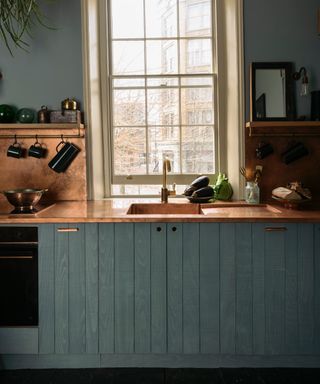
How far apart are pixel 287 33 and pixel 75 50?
1.52m

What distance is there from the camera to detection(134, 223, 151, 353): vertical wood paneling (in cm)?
291

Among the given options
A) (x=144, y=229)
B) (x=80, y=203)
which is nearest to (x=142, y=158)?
(x=80, y=203)

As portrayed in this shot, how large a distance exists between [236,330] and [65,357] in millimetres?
1054

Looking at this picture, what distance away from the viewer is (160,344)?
295 cm

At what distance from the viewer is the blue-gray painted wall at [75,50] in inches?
137

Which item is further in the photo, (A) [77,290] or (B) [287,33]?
(B) [287,33]

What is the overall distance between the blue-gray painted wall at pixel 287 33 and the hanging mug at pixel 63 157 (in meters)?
1.45

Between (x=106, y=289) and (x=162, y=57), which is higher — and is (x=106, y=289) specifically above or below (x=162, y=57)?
below

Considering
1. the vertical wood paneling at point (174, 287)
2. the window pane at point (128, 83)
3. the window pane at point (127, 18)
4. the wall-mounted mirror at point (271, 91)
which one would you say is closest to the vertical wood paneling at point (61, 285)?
the vertical wood paneling at point (174, 287)

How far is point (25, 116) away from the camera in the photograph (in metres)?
3.43

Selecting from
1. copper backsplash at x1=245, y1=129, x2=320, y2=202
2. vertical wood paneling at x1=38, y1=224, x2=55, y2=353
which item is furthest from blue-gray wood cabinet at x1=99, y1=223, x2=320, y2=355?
copper backsplash at x1=245, y1=129, x2=320, y2=202

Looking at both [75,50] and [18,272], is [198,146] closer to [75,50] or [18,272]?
[75,50]

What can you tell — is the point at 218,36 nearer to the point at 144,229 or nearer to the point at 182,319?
the point at 144,229

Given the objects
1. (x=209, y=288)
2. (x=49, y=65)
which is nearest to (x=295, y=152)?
(x=209, y=288)
